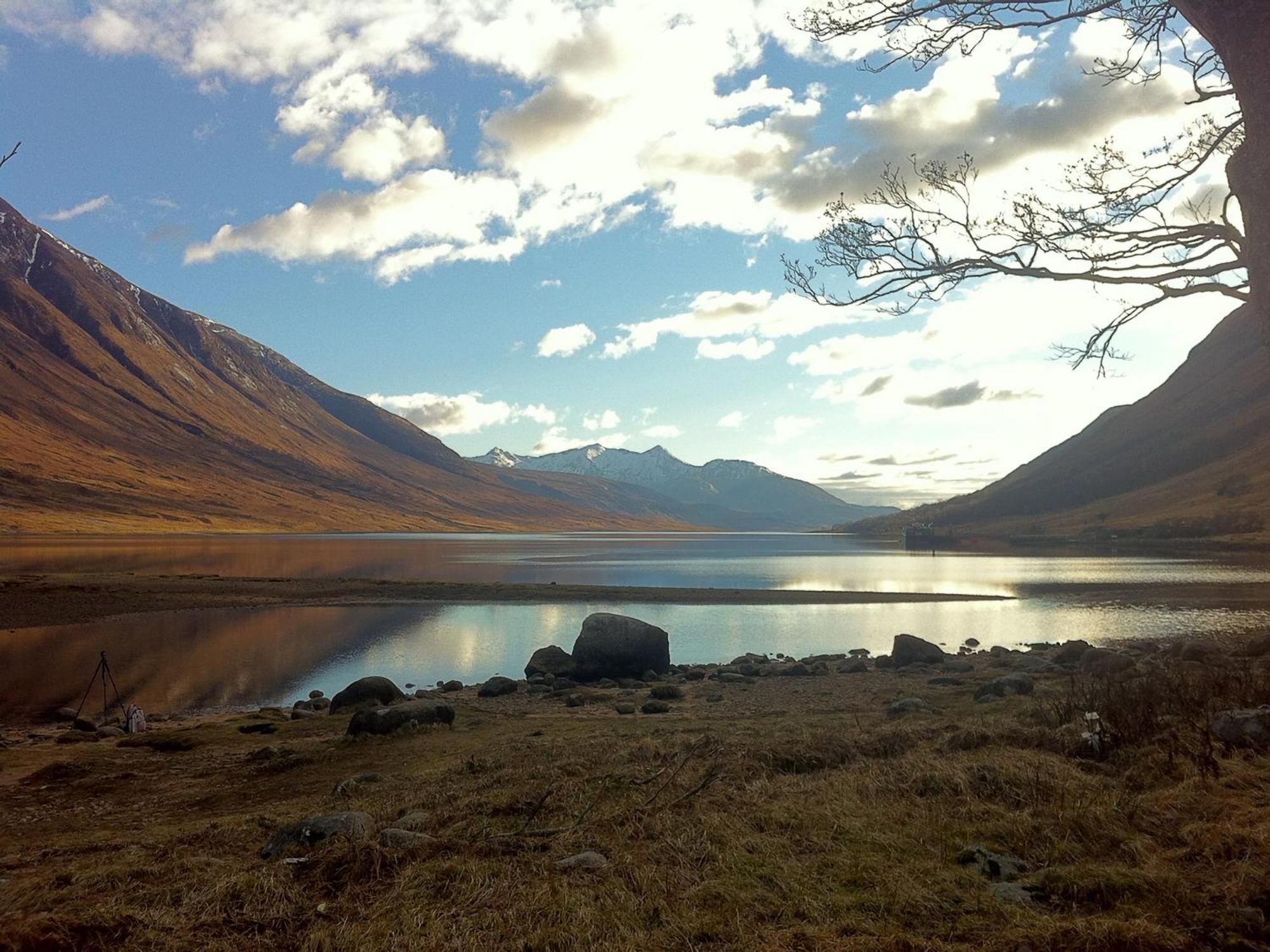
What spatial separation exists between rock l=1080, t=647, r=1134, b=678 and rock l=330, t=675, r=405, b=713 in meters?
19.6

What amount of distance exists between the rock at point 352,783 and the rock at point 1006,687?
14.1m

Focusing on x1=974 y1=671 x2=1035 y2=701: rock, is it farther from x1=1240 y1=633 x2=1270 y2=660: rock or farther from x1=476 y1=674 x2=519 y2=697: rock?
x1=476 y1=674 x2=519 y2=697: rock

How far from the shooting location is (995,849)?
21.1 feet

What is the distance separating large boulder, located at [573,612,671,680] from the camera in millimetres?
28172

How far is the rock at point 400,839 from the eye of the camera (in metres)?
7.07

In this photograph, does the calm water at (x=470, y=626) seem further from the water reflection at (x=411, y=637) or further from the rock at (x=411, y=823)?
the rock at (x=411, y=823)

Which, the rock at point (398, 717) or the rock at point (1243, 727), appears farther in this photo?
the rock at point (398, 717)

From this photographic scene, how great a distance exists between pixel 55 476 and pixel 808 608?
215m

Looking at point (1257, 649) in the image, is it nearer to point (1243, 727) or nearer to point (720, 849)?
point (1243, 727)

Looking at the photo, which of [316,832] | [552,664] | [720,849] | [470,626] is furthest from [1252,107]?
[470,626]

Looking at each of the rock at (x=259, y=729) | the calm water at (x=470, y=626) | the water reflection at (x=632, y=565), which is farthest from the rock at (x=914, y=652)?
the water reflection at (x=632, y=565)

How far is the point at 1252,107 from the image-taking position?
709 centimetres

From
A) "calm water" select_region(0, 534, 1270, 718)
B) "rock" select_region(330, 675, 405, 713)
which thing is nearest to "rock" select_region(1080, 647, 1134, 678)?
"calm water" select_region(0, 534, 1270, 718)

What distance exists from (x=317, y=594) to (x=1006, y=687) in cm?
5161
